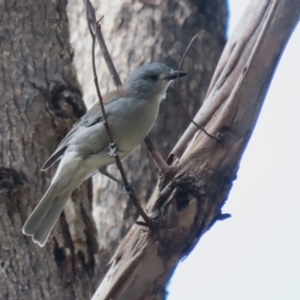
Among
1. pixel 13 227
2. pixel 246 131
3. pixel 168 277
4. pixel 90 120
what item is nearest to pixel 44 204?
pixel 13 227

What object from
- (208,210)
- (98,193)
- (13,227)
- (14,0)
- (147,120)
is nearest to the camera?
(208,210)

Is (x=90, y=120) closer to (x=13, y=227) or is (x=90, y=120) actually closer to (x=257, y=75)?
(x=13, y=227)

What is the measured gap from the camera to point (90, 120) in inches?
131

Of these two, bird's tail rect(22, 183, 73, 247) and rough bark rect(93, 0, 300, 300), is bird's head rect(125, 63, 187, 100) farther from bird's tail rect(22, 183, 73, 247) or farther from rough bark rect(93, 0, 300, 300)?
rough bark rect(93, 0, 300, 300)

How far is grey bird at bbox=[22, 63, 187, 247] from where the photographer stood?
3.21 meters

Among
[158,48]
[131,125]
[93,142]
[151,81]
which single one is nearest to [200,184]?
[131,125]

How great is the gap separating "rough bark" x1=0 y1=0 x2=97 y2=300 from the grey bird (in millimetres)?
87

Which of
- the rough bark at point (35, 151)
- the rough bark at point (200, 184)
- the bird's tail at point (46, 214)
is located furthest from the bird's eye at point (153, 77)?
the rough bark at point (200, 184)

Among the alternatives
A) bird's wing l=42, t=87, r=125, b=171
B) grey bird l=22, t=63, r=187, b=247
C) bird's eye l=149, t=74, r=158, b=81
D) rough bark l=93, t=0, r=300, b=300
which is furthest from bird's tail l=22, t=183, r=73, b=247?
bird's eye l=149, t=74, r=158, b=81

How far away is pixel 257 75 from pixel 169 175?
495 millimetres

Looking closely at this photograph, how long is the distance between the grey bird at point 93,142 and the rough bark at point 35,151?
0.09m

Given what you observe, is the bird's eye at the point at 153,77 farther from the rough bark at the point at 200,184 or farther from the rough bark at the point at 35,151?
the rough bark at the point at 200,184

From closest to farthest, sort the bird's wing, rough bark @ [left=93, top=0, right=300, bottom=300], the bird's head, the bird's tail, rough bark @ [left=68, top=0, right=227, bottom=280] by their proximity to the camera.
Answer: rough bark @ [left=93, top=0, right=300, bottom=300]
the bird's tail
the bird's wing
the bird's head
rough bark @ [left=68, top=0, right=227, bottom=280]

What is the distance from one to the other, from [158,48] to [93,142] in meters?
1.65
